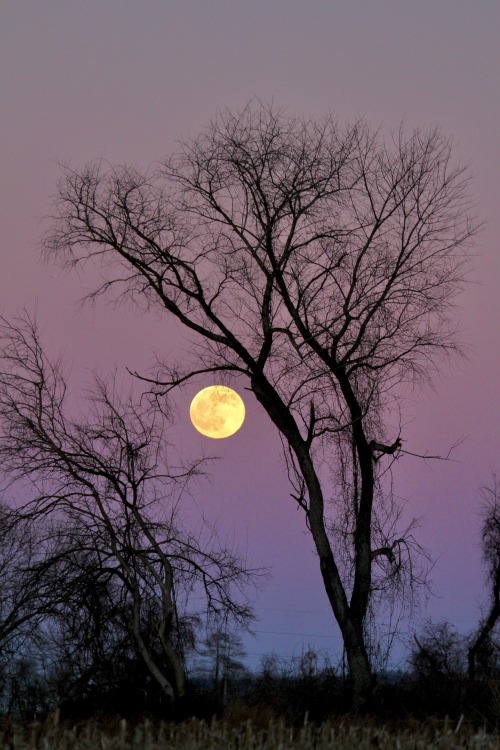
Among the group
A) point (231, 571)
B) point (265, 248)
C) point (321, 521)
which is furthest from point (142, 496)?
point (265, 248)

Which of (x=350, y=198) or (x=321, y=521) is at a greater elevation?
(x=350, y=198)

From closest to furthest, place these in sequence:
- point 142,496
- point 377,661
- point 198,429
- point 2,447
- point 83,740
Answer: point 83,740, point 2,447, point 142,496, point 198,429, point 377,661

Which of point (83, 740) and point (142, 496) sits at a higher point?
point (142, 496)

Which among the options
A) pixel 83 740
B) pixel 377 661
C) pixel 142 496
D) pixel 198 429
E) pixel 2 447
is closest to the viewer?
pixel 83 740

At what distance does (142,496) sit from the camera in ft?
58.6

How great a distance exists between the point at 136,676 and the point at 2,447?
470 cm

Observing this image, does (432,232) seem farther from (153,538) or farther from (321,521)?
(153,538)

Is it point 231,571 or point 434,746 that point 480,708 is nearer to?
point 231,571

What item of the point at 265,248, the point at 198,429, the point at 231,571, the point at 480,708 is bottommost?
the point at 480,708

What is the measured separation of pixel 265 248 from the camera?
773 inches

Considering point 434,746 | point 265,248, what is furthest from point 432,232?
point 434,746

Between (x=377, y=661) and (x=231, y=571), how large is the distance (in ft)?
16.6

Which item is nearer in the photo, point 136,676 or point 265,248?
point 136,676

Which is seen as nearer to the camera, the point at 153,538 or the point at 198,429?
the point at 153,538
